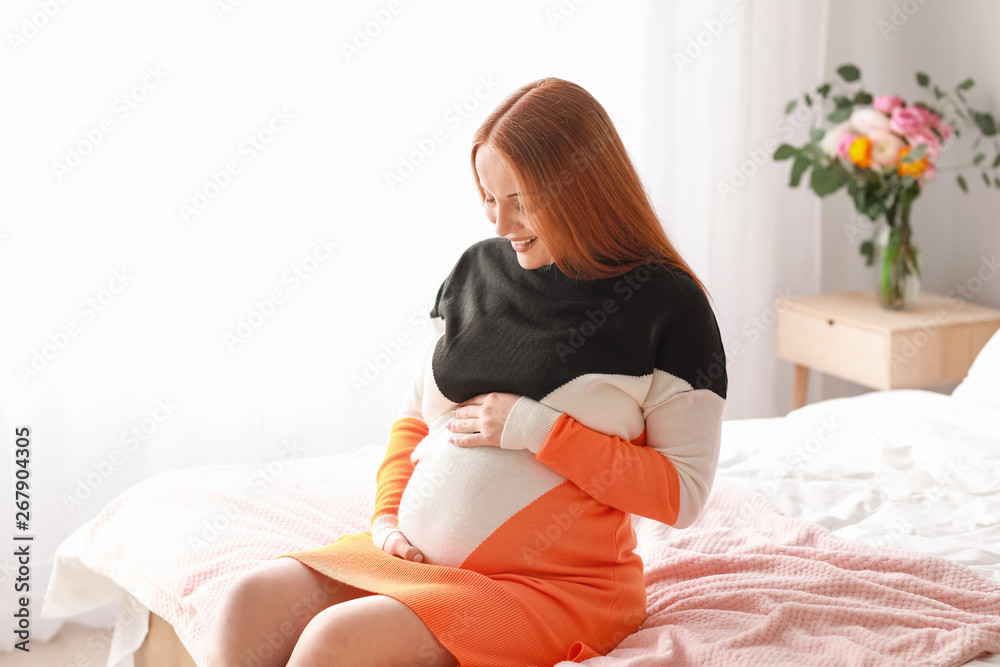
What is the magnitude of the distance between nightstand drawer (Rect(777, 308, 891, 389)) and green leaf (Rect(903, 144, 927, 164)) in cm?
45

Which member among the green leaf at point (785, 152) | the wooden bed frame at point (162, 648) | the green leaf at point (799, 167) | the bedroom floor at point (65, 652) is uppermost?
the green leaf at point (785, 152)

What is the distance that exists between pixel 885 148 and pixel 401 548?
190cm

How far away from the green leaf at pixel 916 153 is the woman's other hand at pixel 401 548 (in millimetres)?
1873

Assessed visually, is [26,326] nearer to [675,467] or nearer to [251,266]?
[251,266]

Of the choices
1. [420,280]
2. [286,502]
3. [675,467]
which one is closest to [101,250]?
[420,280]

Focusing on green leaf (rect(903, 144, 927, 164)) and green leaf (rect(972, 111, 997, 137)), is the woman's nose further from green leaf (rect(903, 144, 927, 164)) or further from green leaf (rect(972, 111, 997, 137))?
green leaf (rect(972, 111, 997, 137))

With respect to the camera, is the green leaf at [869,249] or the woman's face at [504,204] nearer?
the woman's face at [504,204]

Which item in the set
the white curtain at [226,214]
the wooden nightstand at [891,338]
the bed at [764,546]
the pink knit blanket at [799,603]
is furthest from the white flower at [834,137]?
the pink knit blanket at [799,603]

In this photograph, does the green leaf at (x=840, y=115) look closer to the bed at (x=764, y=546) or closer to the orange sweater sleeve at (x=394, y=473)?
the bed at (x=764, y=546)

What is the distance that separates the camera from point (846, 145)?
2.56m

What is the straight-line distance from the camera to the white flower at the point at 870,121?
254 cm

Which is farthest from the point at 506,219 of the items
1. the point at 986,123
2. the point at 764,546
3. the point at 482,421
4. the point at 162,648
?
the point at 986,123

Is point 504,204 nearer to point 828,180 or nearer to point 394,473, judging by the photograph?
point 394,473

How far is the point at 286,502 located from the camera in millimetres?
1602
